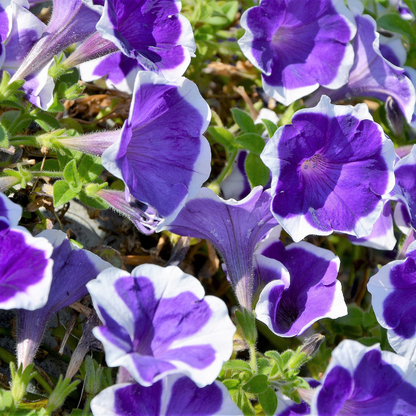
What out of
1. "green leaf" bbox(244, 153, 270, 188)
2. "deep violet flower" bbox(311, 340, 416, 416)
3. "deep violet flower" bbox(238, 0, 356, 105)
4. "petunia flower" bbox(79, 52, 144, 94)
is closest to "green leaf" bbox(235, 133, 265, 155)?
"green leaf" bbox(244, 153, 270, 188)

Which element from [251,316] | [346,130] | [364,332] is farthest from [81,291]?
[364,332]

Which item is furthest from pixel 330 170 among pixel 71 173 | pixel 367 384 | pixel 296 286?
pixel 71 173

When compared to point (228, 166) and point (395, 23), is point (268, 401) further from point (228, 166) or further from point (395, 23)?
point (395, 23)

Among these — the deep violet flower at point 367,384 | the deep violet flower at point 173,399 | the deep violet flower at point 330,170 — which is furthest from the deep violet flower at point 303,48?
the deep violet flower at point 173,399

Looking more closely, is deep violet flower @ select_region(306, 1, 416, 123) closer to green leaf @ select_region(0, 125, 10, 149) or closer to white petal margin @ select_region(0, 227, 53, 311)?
green leaf @ select_region(0, 125, 10, 149)

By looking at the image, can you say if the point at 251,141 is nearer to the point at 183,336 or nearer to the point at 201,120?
the point at 201,120

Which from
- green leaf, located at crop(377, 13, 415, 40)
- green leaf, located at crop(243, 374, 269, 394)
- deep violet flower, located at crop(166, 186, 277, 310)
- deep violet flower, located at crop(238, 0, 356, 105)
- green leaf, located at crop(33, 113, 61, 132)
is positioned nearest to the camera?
green leaf, located at crop(243, 374, 269, 394)

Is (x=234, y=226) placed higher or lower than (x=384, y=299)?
higher

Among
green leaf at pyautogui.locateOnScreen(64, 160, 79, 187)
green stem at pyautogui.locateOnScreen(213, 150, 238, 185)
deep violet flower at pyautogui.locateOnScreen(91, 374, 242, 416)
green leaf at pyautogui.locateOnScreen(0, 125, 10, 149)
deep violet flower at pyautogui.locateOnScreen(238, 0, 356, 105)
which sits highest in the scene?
deep violet flower at pyautogui.locateOnScreen(238, 0, 356, 105)
